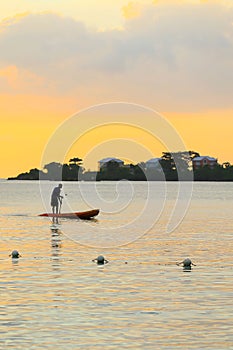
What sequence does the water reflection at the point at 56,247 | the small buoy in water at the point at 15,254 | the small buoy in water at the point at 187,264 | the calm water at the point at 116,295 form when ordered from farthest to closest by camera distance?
the small buoy in water at the point at 15,254 → the water reflection at the point at 56,247 → the small buoy in water at the point at 187,264 → the calm water at the point at 116,295

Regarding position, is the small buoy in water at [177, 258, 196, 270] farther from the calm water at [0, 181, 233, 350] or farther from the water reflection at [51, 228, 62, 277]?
the water reflection at [51, 228, 62, 277]

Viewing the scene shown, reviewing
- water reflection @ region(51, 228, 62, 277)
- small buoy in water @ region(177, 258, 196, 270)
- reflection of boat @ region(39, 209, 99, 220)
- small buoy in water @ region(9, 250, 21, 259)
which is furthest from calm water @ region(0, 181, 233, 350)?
reflection of boat @ region(39, 209, 99, 220)

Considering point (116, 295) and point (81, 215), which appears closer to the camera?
point (116, 295)

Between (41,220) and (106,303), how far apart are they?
54.8m

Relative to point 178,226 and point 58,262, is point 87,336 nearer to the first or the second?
point 58,262

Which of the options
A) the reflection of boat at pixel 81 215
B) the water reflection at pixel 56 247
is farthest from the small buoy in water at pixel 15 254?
the reflection of boat at pixel 81 215

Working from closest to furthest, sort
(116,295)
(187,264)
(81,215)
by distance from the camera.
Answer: (116,295)
(187,264)
(81,215)

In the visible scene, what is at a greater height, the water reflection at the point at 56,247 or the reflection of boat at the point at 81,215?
the reflection of boat at the point at 81,215

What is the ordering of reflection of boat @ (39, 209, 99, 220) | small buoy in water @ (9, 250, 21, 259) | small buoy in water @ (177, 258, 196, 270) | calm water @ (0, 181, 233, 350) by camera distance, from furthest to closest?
reflection of boat @ (39, 209, 99, 220) < small buoy in water @ (9, 250, 21, 259) < small buoy in water @ (177, 258, 196, 270) < calm water @ (0, 181, 233, 350)

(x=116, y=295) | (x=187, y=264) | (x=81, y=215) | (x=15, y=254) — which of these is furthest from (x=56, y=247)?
(x=81, y=215)

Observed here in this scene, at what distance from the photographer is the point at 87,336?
23969 millimetres

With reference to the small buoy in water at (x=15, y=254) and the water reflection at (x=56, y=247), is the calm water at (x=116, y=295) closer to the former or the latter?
the water reflection at (x=56, y=247)

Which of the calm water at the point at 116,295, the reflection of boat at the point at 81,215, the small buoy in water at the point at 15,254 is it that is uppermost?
the reflection of boat at the point at 81,215

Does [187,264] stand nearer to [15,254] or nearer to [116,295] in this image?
[116,295]
